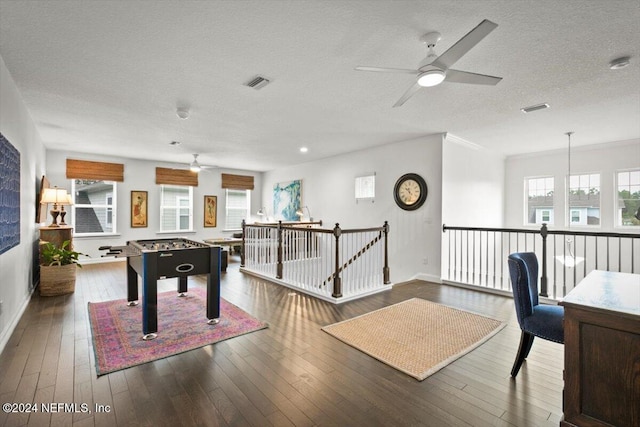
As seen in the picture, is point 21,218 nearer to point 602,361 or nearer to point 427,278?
point 602,361

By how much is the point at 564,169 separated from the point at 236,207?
876 cm

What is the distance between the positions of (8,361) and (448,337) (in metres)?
3.96

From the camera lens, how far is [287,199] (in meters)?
9.27

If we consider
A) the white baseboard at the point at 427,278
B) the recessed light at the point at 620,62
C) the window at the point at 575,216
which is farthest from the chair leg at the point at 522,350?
the window at the point at 575,216

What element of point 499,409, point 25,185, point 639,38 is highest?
point 639,38

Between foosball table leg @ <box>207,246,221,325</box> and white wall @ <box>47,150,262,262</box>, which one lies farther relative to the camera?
white wall @ <box>47,150,262,262</box>

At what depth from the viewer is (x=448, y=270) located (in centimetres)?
547

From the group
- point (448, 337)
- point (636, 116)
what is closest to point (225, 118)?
point (448, 337)

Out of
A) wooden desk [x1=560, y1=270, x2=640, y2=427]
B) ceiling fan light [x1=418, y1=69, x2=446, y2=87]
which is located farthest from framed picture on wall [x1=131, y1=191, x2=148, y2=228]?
wooden desk [x1=560, y1=270, x2=640, y2=427]

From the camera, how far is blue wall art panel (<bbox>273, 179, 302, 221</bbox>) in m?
8.91

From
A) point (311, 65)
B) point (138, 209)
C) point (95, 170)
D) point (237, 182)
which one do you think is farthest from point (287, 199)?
point (311, 65)

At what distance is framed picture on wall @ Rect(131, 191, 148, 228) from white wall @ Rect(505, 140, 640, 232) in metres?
9.28

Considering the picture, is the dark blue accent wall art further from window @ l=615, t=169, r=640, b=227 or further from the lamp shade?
window @ l=615, t=169, r=640, b=227

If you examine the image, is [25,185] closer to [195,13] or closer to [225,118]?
[225,118]
